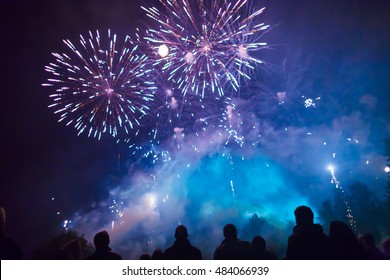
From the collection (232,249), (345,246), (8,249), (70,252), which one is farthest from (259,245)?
(8,249)

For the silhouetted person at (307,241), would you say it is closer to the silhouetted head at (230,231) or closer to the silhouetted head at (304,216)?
the silhouetted head at (304,216)

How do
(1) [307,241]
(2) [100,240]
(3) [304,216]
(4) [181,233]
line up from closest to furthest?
1. (1) [307,241]
2. (3) [304,216]
3. (2) [100,240]
4. (4) [181,233]

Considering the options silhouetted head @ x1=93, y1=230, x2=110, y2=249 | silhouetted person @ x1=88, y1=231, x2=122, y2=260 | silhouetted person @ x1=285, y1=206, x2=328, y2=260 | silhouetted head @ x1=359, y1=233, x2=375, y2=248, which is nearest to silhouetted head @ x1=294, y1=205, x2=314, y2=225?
silhouetted person @ x1=285, y1=206, x2=328, y2=260

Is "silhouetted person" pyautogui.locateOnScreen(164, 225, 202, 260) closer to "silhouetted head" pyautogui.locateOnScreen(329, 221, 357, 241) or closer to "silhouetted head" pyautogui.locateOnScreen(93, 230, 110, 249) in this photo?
"silhouetted head" pyautogui.locateOnScreen(93, 230, 110, 249)

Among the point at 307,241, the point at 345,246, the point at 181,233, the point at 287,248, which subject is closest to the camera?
the point at 345,246

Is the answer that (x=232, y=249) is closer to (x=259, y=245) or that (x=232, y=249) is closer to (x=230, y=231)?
(x=230, y=231)

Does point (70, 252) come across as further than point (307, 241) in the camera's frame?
Yes
